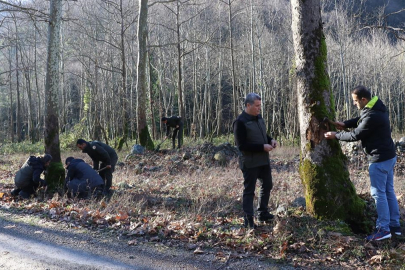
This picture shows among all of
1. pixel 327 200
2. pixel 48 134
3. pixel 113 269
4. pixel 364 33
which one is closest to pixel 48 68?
pixel 48 134

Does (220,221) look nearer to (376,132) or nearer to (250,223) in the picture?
(250,223)

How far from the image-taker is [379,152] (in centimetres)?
464

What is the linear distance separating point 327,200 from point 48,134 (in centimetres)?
733

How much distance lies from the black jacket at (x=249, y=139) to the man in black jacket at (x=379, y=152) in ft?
3.83

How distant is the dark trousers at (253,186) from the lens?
5.10 metres

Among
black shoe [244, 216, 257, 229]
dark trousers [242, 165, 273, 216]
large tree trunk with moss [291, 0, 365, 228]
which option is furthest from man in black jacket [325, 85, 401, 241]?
black shoe [244, 216, 257, 229]

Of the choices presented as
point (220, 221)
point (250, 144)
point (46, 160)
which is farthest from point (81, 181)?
point (250, 144)

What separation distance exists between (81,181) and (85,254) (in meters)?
3.34

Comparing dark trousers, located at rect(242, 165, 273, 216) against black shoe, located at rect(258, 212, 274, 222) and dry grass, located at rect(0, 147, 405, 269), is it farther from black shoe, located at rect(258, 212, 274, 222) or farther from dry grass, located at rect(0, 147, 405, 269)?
dry grass, located at rect(0, 147, 405, 269)

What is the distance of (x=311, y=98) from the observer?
5211 mm

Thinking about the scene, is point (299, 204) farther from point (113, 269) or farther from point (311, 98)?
point (113, 269)

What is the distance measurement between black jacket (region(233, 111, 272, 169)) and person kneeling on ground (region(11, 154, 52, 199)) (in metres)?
5.44

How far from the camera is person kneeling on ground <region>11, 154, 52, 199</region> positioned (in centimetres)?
805

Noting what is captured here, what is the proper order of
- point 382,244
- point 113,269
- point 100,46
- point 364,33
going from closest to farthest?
point 113,269, point 382,244, point 100,46, point 364,33
